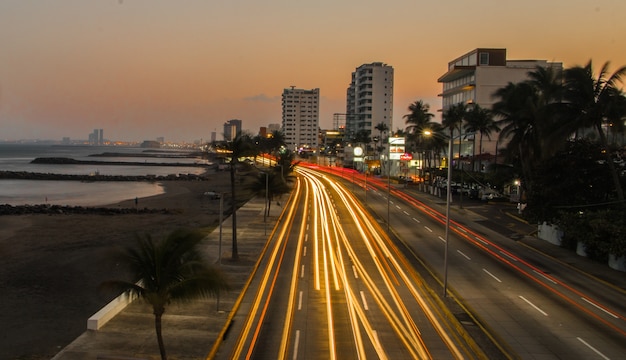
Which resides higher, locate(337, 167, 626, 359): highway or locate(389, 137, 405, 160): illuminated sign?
locate(389, 137, 405, 160): illuminated sign

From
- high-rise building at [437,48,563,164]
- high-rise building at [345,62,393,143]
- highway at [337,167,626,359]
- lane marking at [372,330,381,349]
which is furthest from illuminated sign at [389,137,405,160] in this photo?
lane marking at [372,330,381,349]

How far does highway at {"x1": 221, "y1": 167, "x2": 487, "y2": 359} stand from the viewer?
18.0 metres

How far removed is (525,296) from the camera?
2547 centimetres

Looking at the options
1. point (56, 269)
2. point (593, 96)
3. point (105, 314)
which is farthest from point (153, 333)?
point (593, 96)

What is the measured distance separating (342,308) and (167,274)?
10.9m

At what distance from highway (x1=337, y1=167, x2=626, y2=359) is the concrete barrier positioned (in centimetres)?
1538

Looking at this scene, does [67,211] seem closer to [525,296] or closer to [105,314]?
[105,314]

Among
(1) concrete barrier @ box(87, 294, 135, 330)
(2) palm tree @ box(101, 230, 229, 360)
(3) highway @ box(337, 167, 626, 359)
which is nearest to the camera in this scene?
(2) palm tree @ box(101, 230, 229, 360)

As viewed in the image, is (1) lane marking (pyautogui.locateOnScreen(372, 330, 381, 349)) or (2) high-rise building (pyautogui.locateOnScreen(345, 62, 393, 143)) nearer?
(1) lane marking (pyautogui.locateOnScreen(372, 330, 381, 349))

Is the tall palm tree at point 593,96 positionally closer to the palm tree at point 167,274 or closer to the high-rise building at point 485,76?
the palm tree at point 167,274

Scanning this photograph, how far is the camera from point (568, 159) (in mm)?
40438

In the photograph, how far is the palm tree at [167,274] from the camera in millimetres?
14273

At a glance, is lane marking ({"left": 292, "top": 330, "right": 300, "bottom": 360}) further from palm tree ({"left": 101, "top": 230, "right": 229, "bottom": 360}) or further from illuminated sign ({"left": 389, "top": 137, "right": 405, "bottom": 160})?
illuminated sign ({"left": 389, "top": 137, "right": 405, "bottom": 160})

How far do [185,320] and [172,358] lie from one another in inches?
159
